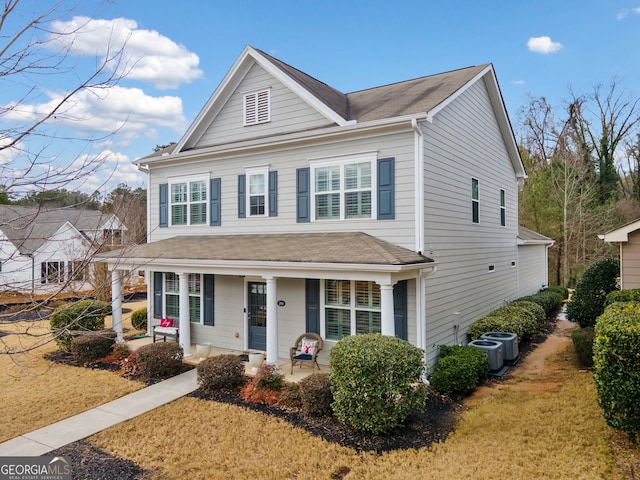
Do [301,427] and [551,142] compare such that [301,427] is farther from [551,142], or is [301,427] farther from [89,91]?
[551,142]

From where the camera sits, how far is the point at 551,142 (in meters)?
31.9

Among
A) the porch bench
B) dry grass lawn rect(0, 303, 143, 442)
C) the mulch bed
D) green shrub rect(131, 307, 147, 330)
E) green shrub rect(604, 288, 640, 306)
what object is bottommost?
dry grass lawn rect(0, 303, 143, 442)

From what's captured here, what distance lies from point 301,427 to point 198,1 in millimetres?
9046

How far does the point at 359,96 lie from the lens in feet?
43.9

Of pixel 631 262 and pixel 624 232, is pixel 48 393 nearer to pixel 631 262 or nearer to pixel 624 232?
pixel 624 232

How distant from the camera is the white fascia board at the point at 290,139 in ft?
30.4

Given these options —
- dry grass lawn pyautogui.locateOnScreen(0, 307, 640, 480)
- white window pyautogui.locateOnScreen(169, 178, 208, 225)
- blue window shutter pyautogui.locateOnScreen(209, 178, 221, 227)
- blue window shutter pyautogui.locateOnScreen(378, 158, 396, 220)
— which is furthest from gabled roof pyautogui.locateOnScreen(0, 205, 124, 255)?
white window pyautogui.locateOnScreen(169, 178, 208, 225)

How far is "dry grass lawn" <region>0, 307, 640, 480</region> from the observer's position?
18.3 feet

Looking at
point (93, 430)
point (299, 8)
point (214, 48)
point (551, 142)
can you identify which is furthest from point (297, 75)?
point (551, 142)

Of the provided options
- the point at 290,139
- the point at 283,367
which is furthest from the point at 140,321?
the point at 290,139

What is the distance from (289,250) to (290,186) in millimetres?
2225

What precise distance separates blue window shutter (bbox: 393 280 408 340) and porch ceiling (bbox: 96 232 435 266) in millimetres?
845

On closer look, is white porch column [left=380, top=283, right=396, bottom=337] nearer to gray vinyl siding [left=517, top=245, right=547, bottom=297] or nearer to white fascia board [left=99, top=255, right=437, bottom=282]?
white fascia board [left=99, top=255, right=437, bottom=282]

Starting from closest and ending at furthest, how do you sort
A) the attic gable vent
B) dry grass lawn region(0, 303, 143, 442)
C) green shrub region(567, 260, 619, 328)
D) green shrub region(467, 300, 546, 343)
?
dry grass lawn region(0, 303, 143, 442) → green shrub region(567, 260, 619, 328) → green shrub region(467, 300, 546, 343) → the attic gable vent
